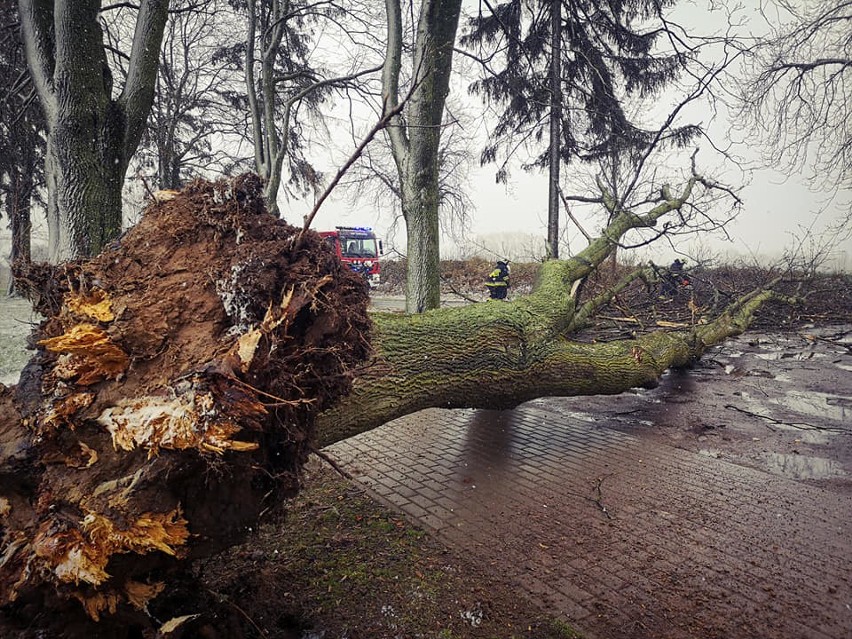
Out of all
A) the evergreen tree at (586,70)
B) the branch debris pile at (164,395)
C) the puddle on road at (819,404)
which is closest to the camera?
the branch debris pile at (164,395)

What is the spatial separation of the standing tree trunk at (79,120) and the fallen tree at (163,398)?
2318 millimetres

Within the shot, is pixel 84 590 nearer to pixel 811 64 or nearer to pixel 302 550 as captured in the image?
pixel 302 550

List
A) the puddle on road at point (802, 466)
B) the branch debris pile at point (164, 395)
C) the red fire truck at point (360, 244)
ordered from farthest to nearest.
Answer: the red fire truck at point (360, 244)
the puddle on road at point (802, 466)
the branch debris pile at point (164, 395)

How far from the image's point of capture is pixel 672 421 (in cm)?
617

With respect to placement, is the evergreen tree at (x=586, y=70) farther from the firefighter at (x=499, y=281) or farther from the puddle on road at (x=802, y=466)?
the puddle on road at (x=802, y=466)

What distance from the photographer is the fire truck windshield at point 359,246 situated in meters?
23.9

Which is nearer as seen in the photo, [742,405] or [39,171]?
[742,405]

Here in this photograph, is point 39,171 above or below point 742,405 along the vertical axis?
above

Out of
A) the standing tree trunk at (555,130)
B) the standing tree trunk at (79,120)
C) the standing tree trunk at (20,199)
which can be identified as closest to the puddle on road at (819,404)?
the standing tree trunk at (555,130)

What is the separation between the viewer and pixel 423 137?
21.7 ft

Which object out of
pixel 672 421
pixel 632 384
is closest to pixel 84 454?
pixel 632 384

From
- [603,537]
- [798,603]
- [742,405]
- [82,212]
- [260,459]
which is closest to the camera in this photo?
[260,459]

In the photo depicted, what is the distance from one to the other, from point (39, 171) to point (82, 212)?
618 inches

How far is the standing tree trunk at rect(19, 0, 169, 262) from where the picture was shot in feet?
13.5
